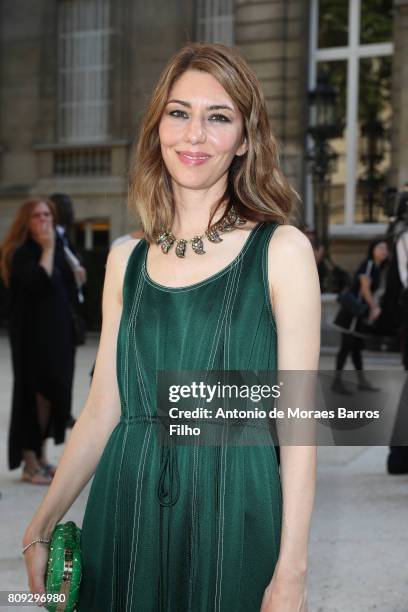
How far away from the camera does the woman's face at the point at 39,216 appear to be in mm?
5762

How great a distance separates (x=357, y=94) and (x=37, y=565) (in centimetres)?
1784

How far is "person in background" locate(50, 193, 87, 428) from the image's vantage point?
20.0ft

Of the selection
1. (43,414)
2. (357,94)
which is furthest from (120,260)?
(357,94)

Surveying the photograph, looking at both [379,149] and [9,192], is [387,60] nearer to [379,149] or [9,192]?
[379,149]

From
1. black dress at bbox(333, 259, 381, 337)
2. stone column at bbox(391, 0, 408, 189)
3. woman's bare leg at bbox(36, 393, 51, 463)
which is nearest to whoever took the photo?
woman's bare leg at bbox(36, 393, 51, 463)

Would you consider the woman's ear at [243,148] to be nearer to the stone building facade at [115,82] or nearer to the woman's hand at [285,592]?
the woman's hand at [285,592]

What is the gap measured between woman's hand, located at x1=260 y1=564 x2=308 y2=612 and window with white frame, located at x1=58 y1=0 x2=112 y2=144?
1960 cm

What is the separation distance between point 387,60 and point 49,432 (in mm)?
14683

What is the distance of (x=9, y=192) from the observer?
2061 cm

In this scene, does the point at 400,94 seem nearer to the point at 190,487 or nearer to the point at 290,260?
the point at 290,260

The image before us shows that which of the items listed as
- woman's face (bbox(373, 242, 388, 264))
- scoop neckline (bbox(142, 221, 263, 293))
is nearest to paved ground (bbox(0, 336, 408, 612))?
scoop neckline (bbox(142, 221, 263, 293))

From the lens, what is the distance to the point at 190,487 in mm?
1797

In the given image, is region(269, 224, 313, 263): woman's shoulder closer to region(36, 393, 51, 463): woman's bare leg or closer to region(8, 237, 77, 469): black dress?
region(8, 237, 77, 469): black dress

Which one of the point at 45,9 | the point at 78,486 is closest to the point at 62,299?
the point at 78,486
